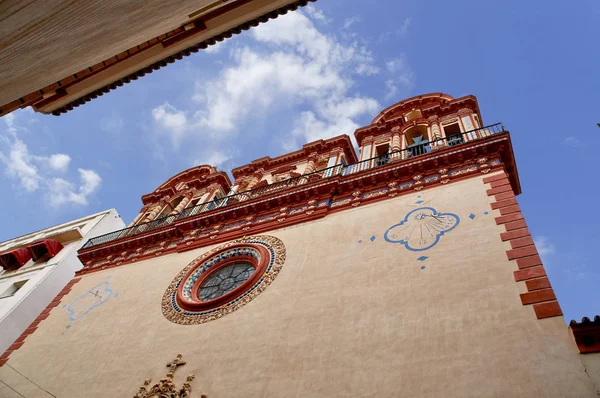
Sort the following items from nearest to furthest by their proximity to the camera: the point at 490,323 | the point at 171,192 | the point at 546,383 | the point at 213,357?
the point at 546,383
the point at 490,323
the point at 213,357
the point at 171,192

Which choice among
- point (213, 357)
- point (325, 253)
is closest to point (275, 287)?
point (325, 253)

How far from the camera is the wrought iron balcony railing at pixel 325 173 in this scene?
51.2ft

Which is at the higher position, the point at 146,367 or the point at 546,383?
the point at 146,367

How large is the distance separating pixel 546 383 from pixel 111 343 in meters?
10.1

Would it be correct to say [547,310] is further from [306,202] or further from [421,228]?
[306,202]

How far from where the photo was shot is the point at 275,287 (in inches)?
452

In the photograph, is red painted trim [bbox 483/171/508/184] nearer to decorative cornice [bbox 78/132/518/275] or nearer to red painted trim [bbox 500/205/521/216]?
decorative cornice [bbox 78/132/518/275]

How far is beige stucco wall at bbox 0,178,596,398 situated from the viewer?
7.45 metres

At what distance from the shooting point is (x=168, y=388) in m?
9.59

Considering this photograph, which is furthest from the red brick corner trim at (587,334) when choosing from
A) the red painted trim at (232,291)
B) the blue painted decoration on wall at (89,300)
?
the blue painted decoration on wall at (89,300)

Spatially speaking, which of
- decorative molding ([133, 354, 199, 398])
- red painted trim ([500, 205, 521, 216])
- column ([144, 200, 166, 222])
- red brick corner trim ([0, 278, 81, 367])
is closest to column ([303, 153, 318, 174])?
column ([144, 200, 166, 222])

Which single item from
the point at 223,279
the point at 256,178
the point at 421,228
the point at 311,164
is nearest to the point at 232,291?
the point at 223,279

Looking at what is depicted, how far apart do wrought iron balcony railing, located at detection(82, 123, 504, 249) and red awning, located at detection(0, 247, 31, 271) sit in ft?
10.3

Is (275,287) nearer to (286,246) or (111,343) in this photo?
(286,246)
